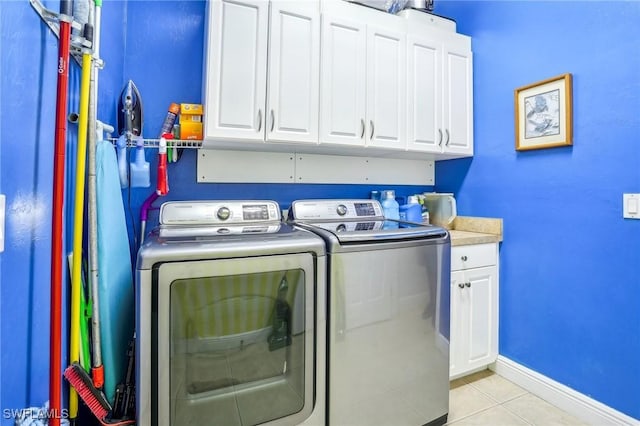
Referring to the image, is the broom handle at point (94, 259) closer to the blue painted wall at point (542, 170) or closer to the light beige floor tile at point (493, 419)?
the blue painted wall at point (542, 170)

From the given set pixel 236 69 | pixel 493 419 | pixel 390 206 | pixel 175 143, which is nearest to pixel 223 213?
pixel 175 143

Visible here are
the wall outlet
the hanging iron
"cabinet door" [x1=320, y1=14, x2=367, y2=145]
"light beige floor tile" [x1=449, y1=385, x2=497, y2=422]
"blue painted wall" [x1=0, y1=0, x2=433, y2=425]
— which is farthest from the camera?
"cabinet door" [x1=320, y1=14, x2=367, y2=145]

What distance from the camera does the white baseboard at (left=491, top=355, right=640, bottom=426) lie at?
1497 mm

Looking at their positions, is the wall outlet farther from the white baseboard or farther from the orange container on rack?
the orange container on rack

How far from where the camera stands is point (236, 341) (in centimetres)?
111

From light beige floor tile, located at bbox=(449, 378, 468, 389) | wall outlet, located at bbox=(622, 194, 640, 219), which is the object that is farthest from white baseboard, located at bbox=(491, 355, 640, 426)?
wall outlet, located at bbox=(622, 194, 640, 219)

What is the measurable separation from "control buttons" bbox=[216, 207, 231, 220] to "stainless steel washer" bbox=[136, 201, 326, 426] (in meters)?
0.24

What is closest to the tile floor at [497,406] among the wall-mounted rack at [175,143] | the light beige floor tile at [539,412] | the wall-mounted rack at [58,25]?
the light beige floor tile at [539,412]

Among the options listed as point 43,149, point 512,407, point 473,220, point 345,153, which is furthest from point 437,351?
point 43,149

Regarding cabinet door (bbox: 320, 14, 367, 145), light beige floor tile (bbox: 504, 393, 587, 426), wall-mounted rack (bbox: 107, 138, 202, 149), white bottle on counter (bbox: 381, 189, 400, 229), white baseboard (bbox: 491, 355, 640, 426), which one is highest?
cabinet door (bbox: 320, 14, 367, 145)

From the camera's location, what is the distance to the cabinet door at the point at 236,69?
1.54m

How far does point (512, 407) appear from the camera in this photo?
1.69 m

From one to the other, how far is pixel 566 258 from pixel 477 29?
5.56 feet

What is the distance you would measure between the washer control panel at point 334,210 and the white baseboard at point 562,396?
130 centimetres
